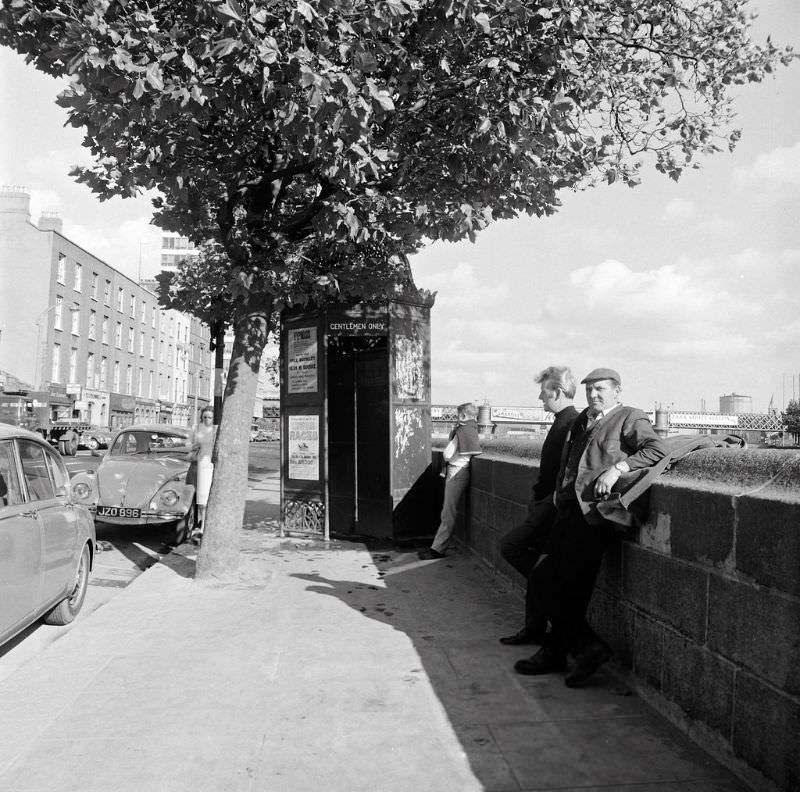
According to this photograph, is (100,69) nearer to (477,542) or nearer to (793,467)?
(793,467)

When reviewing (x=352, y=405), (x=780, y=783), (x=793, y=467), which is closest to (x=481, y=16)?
(x=793, y=467)

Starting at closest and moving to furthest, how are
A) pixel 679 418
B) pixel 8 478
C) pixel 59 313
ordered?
pixel 8 478, pixel 679 418, pixel 59 313

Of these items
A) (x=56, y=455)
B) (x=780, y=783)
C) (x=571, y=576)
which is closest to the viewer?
(x=780, y=783)

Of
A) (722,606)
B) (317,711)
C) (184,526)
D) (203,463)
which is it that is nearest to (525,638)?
(317,711)

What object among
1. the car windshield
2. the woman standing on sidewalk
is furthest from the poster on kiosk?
the car windshield

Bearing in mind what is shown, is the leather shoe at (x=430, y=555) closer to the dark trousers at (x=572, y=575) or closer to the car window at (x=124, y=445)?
the dark trousers at (x=572, y=575)

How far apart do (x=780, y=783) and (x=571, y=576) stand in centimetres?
160

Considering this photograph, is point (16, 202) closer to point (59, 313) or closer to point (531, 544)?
point (59, 313)

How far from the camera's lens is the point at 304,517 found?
10.3 m

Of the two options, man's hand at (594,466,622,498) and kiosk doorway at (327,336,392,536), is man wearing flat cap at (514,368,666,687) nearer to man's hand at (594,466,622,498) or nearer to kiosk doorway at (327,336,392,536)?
man's hand at (594,466,622,498)

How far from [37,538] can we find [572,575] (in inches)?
137

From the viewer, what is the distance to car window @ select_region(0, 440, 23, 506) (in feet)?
15.7

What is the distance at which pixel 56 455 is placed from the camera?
612 cm

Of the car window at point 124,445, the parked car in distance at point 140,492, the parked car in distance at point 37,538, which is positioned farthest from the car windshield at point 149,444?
the parked car in distance at point 37,538
